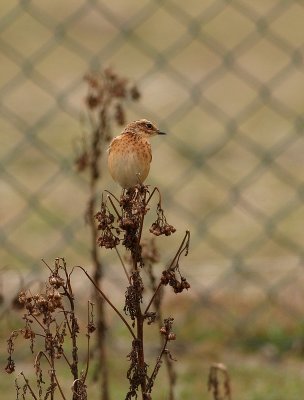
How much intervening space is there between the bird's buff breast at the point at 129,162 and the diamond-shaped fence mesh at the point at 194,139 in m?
1.94

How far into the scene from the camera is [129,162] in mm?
3682

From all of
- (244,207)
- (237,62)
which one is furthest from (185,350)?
(237,62)

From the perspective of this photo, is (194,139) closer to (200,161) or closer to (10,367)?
(200,161)

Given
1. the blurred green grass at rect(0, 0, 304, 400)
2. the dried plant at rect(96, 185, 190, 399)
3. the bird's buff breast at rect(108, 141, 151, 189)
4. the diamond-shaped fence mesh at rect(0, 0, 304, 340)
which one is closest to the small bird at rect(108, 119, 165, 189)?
the bird's buff breast at rect(108, 141, 151, 189)

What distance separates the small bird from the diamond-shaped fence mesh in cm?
186

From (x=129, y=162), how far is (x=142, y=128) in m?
0.36

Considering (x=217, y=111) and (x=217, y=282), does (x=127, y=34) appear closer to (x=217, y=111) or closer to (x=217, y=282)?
(x=217, y=282)

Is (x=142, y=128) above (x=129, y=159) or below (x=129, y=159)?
above

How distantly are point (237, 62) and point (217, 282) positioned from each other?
3514 millimetres

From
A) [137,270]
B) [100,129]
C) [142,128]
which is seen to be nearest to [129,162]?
[100,129]

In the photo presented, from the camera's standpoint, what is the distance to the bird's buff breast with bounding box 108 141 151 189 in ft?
11.9

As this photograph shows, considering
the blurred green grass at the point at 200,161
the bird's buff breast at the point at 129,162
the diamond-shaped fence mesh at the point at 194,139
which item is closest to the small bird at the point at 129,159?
the bird's buff breast at the point at 129,162

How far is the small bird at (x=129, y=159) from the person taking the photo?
12.0ft

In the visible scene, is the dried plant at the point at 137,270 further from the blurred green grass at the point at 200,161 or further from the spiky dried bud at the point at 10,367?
the blurred green grass at the point at 200,161
